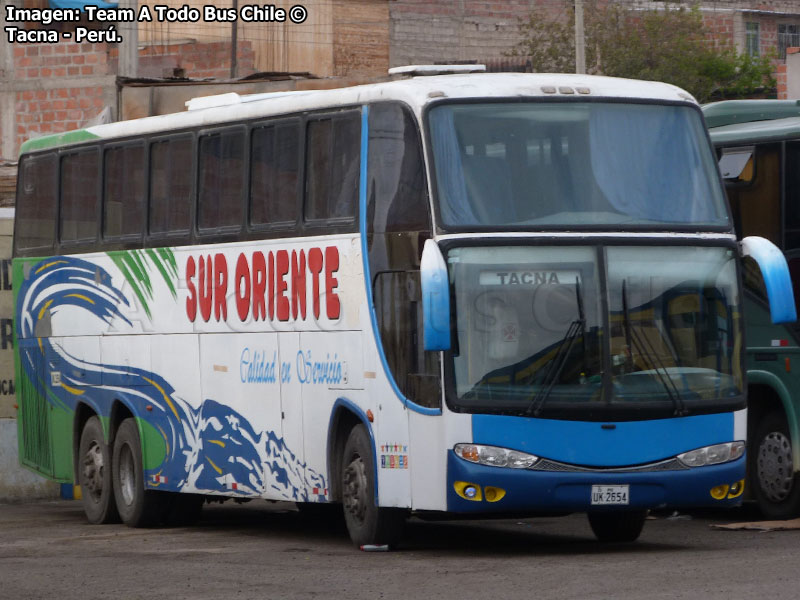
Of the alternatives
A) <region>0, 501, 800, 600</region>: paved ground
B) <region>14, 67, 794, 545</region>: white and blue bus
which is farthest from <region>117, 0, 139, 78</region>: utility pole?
<region>14, 67, 794, 545</region>: white and blue bus

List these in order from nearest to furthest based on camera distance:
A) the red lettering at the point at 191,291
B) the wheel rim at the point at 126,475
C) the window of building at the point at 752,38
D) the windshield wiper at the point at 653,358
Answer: the windshield wiper at the point at 653,358 → the red lettering at the point at 191,291 → the wheel rim at the point at 126,475 → the window of building at the point at 752,38

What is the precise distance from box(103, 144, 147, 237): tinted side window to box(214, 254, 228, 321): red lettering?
5.33 ft

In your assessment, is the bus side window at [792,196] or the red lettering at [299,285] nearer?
the red lettering at [299,285]

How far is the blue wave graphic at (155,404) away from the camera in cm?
1465

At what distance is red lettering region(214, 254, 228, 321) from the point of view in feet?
49.6

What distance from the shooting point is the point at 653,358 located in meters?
12.5

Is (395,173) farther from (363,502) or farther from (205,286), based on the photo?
(205,286)

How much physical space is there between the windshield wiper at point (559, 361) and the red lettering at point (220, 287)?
147 inches

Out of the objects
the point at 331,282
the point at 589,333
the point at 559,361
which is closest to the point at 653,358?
Answer: the point at 589,333

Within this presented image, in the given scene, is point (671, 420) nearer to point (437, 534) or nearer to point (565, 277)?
point (565, 277)

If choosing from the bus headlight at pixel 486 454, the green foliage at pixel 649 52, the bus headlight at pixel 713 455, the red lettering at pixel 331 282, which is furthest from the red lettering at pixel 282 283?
the green foliage at pixel 649 52

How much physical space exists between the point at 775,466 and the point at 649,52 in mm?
40342

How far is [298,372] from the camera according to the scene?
14.2 metres

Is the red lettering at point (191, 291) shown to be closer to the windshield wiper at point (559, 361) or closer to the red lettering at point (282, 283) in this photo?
the red lettering at point (282, 283)
